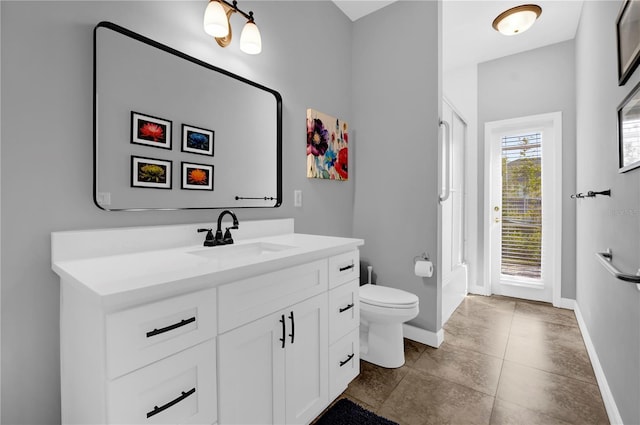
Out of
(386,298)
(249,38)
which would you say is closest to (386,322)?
(386,298)

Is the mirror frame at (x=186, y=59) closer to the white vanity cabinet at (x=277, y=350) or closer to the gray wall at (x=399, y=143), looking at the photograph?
the white vanity cabinet at (x=277, y=350)

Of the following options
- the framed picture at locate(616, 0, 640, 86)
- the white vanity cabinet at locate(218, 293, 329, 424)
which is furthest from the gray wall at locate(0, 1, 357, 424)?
the framed picture at locate(616, 0, 640, 86)

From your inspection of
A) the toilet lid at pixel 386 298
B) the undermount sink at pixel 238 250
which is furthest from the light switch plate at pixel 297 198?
the toilet lid at pixel 386 298

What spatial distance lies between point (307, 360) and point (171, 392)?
650 millimetres

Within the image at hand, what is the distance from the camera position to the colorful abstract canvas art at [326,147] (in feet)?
7.35

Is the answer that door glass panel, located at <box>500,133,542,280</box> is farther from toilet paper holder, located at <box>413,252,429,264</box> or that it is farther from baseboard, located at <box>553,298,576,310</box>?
toilet paper holder, located at <box>413,252,429,264</box>

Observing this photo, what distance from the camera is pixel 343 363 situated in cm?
167

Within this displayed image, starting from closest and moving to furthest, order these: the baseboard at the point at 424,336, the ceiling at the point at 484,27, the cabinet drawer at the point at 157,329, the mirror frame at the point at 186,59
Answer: the cabinet drawer at the point at 157,329
the mirror frame at the point at 186,59
the baseboard at the point at 424,336
the ceiling at the point at 484,27

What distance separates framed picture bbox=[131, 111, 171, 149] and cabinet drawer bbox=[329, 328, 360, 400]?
1.31 m

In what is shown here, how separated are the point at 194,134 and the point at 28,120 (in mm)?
624

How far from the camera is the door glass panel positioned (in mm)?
3340

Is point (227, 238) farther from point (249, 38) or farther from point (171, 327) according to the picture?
point (249, 38)

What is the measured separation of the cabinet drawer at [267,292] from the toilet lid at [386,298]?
2.09ft

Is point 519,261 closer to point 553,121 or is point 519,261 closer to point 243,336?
point 553,121
